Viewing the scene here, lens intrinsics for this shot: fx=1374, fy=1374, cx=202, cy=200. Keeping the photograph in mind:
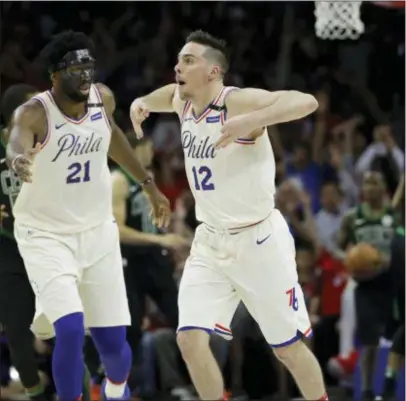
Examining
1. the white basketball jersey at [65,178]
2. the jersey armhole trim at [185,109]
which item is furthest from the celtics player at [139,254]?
the jersey armhole trim at [185,109]

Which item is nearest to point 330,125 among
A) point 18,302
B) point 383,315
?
point 383,315

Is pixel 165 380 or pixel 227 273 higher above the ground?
pixel 227 273

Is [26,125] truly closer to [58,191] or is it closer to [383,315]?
[58,191]

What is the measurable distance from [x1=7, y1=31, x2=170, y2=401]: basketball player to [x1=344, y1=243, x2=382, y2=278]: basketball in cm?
301

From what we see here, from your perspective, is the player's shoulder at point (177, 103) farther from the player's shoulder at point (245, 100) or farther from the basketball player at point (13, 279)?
the basketball player at point (13, 279)

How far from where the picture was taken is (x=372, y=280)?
420 inches

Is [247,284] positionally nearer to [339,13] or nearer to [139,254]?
[139,254]

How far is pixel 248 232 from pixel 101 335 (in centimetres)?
106

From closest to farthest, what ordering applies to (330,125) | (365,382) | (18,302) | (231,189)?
(231,189) → (18,302) → (365,382) → (330,125)

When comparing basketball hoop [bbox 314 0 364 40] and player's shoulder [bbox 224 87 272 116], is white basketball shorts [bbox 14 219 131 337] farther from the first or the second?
basketball hoop [bbox 314 0 364 40]

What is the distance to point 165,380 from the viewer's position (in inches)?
436

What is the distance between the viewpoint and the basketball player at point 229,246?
754cm

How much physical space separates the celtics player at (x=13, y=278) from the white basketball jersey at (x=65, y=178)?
1.74 ft

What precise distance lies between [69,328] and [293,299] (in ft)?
4.11
